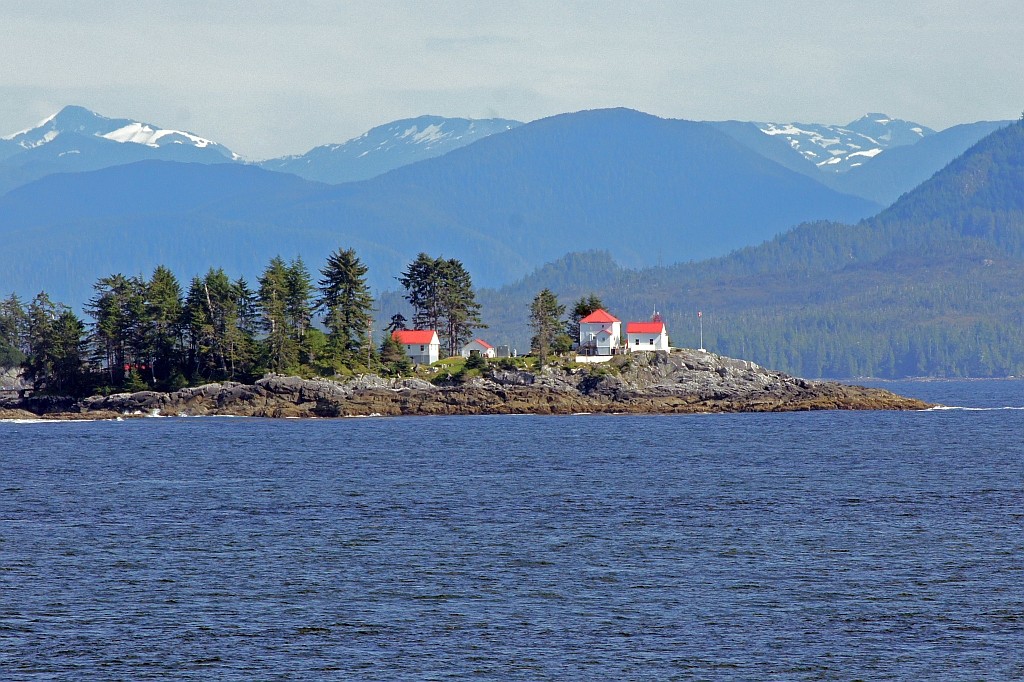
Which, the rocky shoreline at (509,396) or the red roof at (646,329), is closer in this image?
the rocky shoreline at (509,396)

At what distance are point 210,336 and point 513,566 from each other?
10372cm

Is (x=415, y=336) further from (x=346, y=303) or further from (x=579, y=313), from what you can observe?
(x=579, y=313)

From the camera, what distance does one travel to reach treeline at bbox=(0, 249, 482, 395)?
15362 centimetres

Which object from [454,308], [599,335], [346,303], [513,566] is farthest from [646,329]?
[513,566]

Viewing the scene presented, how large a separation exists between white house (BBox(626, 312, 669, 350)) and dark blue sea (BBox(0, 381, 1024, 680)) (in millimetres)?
61820

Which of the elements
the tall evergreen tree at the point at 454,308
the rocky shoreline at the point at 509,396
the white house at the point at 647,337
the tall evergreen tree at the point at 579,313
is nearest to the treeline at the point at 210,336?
the rocky shoreline at the point at 509,396

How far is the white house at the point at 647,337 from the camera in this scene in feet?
548

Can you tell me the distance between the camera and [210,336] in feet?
502

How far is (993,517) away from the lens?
68188 millimetres

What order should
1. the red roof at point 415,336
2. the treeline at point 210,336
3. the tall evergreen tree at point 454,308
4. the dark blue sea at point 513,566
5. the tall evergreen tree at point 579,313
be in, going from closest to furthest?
the dark blue sea at point 513,566
the treeline at point 210,336
the red roof at point 415,336
the tall evergreen tree at point 579,313
the tall evergreen tree at point 454,308

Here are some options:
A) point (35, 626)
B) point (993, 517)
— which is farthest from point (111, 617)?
point (993, 517)

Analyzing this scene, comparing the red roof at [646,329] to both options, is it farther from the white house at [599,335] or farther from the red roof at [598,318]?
the red roof at [598,318]

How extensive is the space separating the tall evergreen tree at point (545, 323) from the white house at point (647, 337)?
29.0 feet

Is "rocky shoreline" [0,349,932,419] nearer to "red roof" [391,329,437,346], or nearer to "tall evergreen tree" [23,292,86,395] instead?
"tall evergreen tree" [23,292,86,395]
